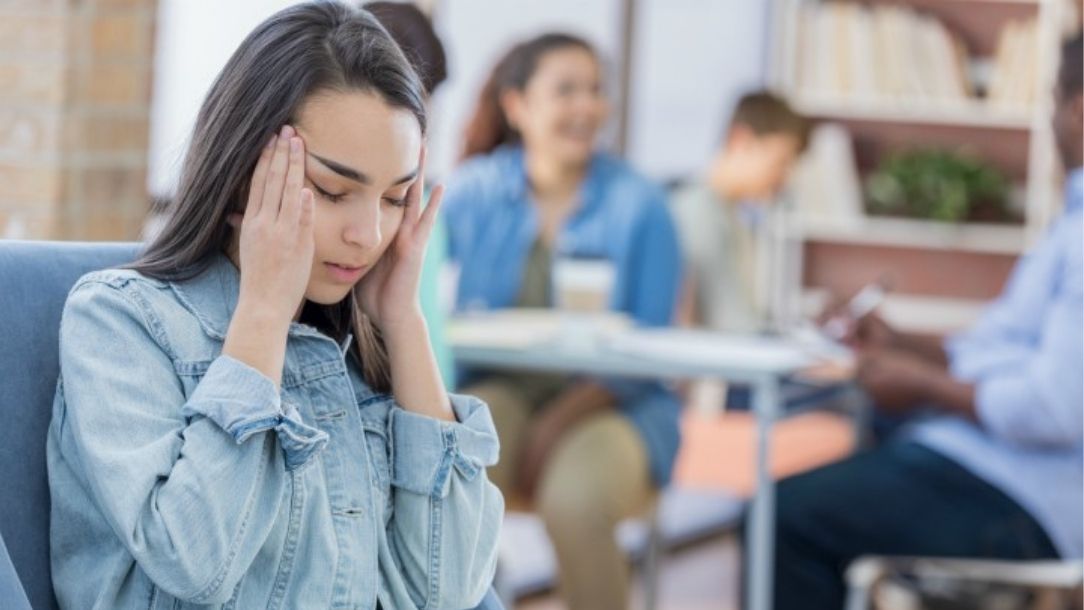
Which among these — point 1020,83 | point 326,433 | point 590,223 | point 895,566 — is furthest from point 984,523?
point 1020,83

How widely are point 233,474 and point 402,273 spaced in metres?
0.26

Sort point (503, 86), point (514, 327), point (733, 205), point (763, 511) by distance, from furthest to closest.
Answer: point (733, 205) < point (503, 86) < point (514, 327) < point (763, 511)

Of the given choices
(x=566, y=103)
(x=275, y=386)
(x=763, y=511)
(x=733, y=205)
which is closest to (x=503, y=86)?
(x=566, y=103)

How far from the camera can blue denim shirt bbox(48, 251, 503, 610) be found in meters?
1.15

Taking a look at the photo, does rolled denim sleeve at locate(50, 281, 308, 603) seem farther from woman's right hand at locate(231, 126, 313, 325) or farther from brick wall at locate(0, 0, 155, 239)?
brick wall at locate(0, 0, 155, 239)

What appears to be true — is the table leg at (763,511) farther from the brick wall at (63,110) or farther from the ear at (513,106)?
the brick wall at (63,110)

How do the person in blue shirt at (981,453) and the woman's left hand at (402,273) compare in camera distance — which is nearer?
the woman's left hand at (402,273)

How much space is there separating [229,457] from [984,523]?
1.74 meters

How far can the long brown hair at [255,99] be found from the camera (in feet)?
4.08

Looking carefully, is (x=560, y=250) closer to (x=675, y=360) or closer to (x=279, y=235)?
(x=675, y=360)

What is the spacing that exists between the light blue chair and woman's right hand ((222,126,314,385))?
18cm

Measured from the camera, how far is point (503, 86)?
10.8ft

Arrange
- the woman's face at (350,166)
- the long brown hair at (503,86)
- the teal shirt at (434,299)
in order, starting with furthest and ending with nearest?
the long brown hair at (503,86)
the teal shirt at (434,299)
the woman's face at (350,166)

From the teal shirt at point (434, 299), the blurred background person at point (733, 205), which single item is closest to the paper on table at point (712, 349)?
the teal shirt at point (434, 299)
